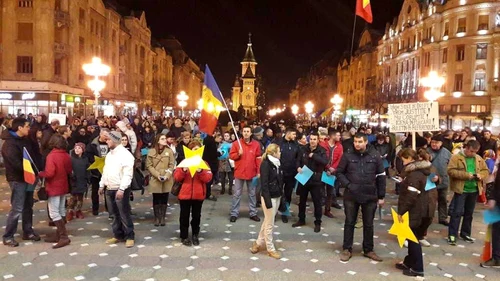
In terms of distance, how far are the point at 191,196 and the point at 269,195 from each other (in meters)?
1.40

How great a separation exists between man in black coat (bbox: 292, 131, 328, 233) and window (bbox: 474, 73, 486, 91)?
161ft

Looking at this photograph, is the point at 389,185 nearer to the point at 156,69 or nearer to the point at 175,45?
the point at 156,69

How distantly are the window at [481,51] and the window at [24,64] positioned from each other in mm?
45668

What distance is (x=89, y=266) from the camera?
283 inches

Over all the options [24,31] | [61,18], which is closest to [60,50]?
[61,18]

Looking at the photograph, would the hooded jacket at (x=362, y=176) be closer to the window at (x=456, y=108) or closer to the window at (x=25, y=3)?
the window at (x=25, y=3)

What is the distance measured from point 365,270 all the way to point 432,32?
57.1 m

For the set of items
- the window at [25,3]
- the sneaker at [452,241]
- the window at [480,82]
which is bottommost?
the sneaker at [452,241]

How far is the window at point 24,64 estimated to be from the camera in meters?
38.5

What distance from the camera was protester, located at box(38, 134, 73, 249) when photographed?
8.05 metres

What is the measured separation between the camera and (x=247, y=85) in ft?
515

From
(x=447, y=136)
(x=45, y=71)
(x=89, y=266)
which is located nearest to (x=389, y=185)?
(x=447, y=136)

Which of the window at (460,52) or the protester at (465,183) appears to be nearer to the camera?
the protester at (465,183)

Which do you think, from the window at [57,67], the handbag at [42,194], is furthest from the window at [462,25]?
the handbag at [42,194]
